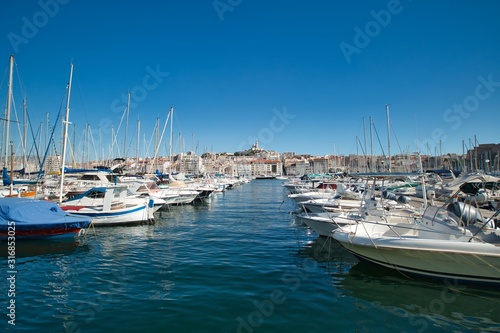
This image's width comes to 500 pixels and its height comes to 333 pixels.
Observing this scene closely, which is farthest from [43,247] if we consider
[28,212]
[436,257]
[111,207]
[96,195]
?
[436,257]

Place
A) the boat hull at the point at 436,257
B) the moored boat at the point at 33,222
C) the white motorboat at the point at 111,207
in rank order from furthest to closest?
the white motorboat at the point at 111,207, the moored boat at the point at 33,222, the boat hull at the point at 436,257

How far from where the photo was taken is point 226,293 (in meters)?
7.76

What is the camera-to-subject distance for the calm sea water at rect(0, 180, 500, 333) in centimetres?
626

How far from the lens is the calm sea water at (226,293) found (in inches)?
247

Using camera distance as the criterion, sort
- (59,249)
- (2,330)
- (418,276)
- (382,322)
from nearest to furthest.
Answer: (2,330), (382,322), (418,276), (59,249)

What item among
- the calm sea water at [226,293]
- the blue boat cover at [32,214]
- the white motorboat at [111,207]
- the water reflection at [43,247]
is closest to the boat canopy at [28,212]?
the blue boat cover at [32,214]

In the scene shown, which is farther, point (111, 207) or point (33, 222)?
point (111, 207)

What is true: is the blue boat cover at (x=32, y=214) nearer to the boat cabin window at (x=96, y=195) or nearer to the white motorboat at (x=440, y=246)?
the boat cabin window at (x=96, y=195)

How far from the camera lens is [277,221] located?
2036 centimetres

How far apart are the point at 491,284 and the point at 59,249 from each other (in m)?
14.1

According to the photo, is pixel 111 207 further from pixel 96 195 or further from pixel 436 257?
pixel 436 257

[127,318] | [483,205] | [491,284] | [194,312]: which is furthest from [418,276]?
[483,205]

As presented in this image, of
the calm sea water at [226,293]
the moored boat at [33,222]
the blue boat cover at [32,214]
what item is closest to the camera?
the calm sea water at [226,293]

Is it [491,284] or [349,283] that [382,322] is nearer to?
[349,283]
